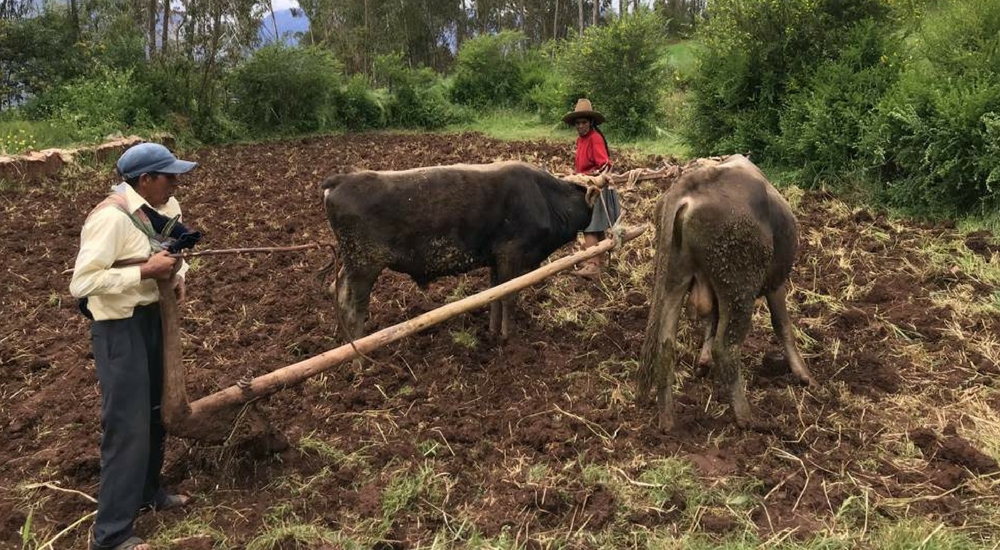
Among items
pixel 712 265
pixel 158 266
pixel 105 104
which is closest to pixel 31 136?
pixel 105 104

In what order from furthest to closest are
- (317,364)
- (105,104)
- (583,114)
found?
(105,104) < (583,114) < (317,364)

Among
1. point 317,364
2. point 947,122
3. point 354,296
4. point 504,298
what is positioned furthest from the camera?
point 947,122

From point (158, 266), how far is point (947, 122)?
9526 millimetres

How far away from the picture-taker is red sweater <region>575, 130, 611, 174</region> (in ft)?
25.6

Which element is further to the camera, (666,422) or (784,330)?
(784,330)

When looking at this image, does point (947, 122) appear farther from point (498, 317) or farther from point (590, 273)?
point (498, 317)

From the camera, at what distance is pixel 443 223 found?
554cm

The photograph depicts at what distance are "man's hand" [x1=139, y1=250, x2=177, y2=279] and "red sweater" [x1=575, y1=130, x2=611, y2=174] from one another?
5.30 metres

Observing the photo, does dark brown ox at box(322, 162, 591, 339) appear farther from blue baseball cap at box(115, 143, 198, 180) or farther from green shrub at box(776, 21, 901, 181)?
green shrub at box(776, 21, 901, 181)

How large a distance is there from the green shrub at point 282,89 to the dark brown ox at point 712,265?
20.5 meters

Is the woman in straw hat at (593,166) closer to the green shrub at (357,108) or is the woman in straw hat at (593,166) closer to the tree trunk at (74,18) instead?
the green shrub at (357,108)

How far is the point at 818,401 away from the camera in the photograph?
4.85m

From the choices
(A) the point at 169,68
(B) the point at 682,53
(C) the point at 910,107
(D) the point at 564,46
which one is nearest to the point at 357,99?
(A) the point at 169,68

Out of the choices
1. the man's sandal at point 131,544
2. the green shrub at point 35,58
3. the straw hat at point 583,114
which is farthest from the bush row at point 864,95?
the green shrub at point 35,58
